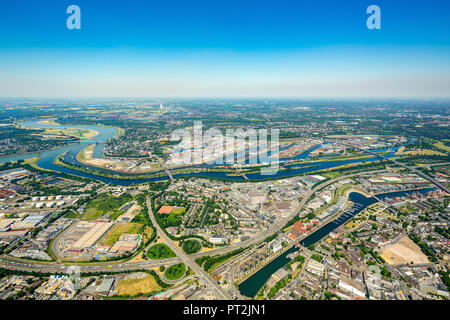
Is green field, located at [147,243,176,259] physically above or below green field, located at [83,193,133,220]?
below

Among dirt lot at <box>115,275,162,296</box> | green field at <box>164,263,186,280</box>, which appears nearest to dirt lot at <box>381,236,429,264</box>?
green field at <box>164,263,186,280</box>

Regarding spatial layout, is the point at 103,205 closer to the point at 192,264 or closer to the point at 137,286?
the point at 137,286

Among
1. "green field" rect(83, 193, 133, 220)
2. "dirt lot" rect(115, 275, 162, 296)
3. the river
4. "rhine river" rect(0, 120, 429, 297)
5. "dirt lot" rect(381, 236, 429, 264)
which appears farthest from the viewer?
"green field" rect(83, 193, 133, 220)

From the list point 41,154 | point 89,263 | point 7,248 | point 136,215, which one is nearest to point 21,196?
point 7,248

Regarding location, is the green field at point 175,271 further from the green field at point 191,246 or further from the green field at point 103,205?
the green field at point 103,205

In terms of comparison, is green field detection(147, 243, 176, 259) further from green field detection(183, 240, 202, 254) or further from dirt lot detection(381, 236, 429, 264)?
dirt lot detection(381, 236, 429, 264)

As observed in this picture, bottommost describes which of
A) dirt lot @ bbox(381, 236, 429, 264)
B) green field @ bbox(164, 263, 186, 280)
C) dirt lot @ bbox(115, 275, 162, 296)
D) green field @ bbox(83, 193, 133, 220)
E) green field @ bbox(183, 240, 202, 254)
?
dirt lot @ bbox(115, 275, 162, 296)

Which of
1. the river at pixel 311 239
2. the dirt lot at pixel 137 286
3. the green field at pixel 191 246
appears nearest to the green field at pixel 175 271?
the dirt lot at pixel 137 286
